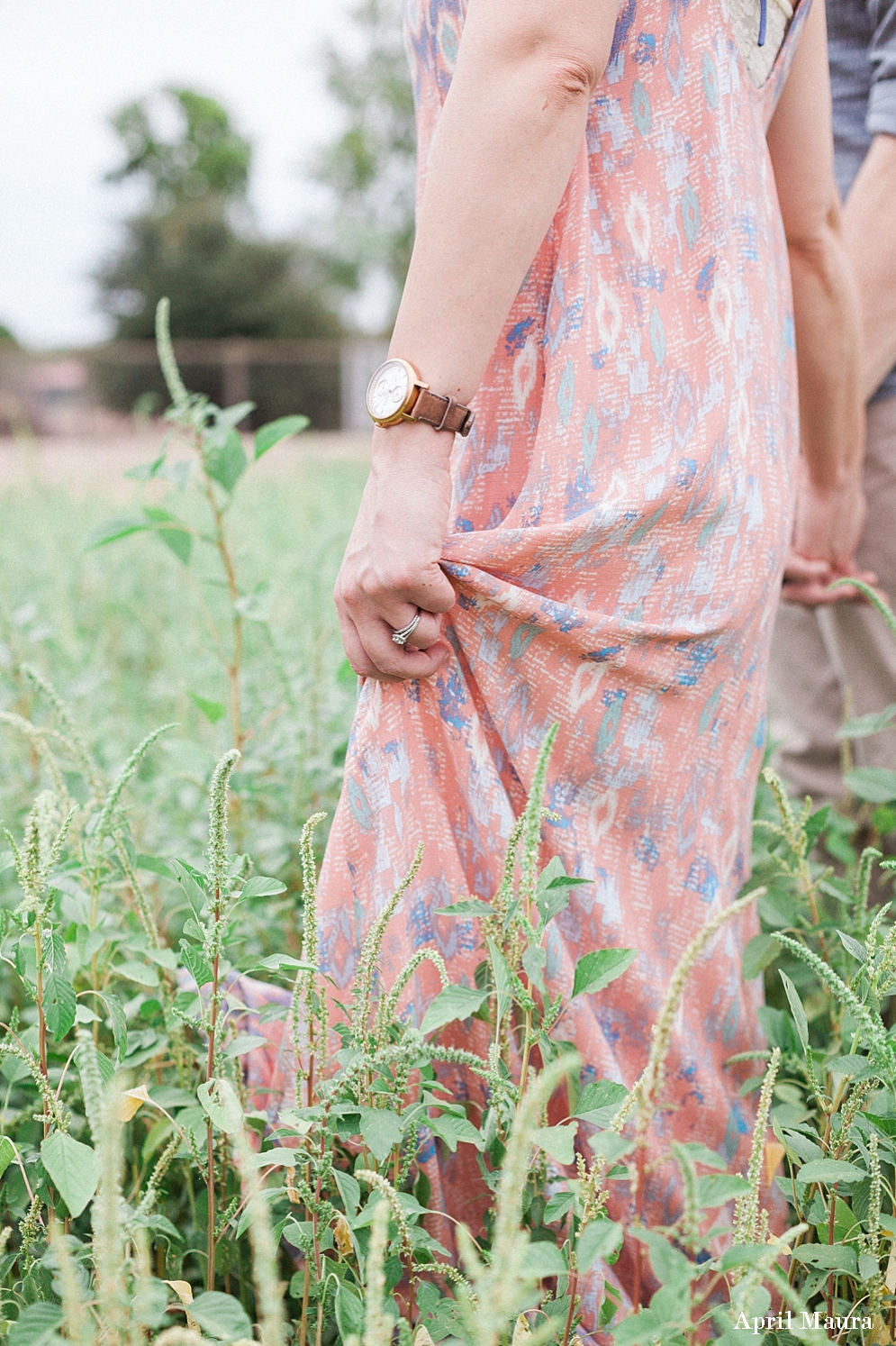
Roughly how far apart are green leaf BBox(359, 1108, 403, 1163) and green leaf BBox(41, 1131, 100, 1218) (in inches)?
8.1

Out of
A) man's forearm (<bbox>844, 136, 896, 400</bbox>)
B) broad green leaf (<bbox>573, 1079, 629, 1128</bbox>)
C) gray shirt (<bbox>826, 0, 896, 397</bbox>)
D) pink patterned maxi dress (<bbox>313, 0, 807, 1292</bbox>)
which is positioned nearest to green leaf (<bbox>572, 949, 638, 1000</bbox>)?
broad green leaf (<bbox>573, 1079, 629, 1128</bbox>)

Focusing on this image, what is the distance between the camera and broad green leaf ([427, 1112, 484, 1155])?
0.83 meters

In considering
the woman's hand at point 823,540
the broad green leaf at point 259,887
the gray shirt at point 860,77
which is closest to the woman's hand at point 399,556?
the broad green leaf at point 259,887

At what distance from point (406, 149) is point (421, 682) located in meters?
22.3

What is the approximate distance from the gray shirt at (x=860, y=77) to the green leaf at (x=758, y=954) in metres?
1.03

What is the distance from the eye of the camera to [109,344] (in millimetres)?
28750

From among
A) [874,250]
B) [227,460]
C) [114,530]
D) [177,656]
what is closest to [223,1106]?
[114,530]

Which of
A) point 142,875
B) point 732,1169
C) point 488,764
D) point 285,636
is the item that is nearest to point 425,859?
point 488,764

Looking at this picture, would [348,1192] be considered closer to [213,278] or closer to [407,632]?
[407,632]

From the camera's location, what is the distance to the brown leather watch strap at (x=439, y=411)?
Answer: 3.24ft

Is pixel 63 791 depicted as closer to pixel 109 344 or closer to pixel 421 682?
pixel 421 682

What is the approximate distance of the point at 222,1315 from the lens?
0.69m

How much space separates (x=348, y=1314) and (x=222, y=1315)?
0.11 m

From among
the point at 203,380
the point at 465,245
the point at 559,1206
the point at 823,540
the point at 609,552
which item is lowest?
the point at 203,380
